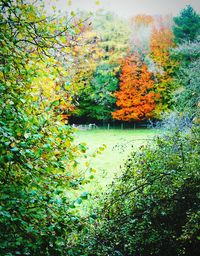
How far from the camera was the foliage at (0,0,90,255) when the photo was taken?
3104mm

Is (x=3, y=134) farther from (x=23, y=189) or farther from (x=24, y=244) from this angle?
(x=24, y=244)

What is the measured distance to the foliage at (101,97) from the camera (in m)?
40.3

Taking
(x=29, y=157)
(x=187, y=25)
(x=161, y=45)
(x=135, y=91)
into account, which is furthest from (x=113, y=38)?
(x=29, y=157)

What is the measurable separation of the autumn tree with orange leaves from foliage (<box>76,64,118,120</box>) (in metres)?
1.22

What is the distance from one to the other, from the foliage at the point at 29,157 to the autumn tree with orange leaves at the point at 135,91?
1425 inches

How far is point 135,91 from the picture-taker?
40.3 meters

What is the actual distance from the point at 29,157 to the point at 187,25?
41.9 m

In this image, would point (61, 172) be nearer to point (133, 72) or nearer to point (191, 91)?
point (191, 91)

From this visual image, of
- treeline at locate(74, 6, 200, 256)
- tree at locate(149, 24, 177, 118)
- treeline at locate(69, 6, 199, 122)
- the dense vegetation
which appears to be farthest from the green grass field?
tree at locate(149, 24, 177, 118)

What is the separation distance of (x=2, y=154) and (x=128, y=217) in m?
3.82

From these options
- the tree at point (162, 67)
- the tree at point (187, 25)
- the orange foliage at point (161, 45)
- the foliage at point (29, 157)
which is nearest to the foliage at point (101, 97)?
the tree at point (162, 67)

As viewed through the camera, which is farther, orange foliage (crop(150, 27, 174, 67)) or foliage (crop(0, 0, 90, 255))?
orange foliage (crop(150, 27, 174, 67))

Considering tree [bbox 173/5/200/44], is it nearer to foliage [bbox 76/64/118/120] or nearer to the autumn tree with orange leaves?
the autumn tree with orange leaves

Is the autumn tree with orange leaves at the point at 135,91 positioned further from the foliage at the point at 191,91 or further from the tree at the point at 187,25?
→ the foliage at the point at 191,91
